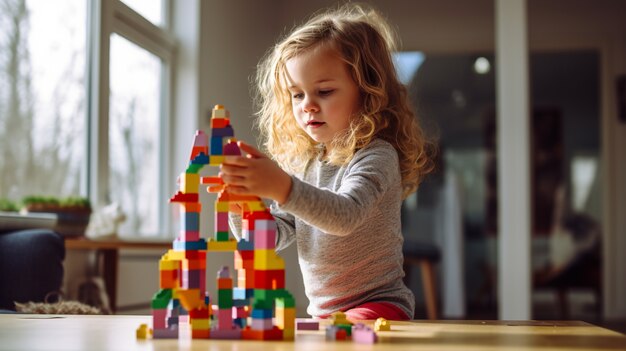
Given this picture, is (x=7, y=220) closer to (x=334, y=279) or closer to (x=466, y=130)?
(x=334, y=279)

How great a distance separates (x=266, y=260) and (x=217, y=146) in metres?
0.15

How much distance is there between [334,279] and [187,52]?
125 inches

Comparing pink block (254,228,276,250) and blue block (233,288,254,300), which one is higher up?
pink block (254,228,276,250)

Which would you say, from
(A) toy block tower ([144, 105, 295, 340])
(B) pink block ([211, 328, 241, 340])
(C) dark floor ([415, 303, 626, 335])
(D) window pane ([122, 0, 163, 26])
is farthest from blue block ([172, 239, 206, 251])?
(C) dark floor ([415, 303, 626, 335])

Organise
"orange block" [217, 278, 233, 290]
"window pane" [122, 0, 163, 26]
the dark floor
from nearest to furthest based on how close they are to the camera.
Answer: "orange block" [217, 278, 233, 290], "window pane" [122, 0, 163, 26], the dark floor

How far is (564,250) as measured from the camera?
7406mm

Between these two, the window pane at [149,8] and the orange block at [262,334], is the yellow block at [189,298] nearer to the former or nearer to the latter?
the orange block at [262,334]

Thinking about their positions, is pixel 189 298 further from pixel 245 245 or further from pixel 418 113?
pixel 418 113

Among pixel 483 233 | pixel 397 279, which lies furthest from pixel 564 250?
pixel 397 279

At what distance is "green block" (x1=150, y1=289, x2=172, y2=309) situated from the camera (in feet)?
3.02

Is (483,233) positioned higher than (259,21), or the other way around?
(259,21)

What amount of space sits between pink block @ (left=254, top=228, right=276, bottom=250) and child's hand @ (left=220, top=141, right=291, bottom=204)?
42 mm

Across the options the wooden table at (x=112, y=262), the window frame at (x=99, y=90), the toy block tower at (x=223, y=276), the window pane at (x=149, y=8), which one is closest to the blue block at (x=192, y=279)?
the toy block tower at (x=223, y=276)

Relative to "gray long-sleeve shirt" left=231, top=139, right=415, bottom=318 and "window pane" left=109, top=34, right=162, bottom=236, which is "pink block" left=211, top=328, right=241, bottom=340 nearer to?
"gray long-sleeve shirt" left=231, top=139, right=415, bottom=318
